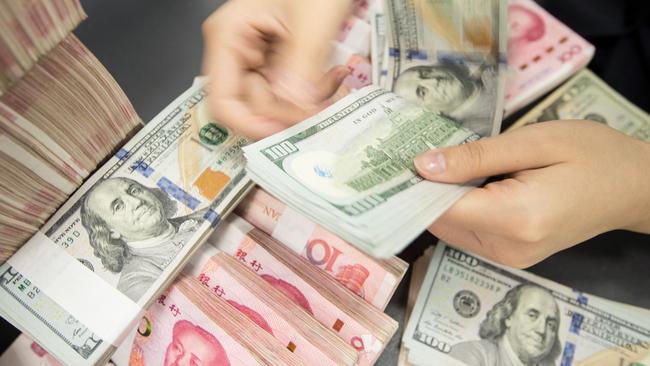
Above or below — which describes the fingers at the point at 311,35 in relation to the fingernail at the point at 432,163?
above

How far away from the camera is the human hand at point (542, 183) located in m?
0.56

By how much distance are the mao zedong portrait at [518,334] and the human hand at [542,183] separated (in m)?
0.18

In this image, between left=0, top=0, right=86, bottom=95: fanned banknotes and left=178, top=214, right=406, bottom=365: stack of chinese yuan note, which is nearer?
left=0, top=0, right=86, bottom=95: fanned banknotes

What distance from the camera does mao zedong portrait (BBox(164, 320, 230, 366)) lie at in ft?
2.16

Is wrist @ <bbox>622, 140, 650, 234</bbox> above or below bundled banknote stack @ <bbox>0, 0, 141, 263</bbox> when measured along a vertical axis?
above

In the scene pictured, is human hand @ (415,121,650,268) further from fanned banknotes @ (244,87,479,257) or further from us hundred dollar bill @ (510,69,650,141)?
us hundred dollar bill @ (510,69,650,141)

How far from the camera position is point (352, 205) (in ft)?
1.78

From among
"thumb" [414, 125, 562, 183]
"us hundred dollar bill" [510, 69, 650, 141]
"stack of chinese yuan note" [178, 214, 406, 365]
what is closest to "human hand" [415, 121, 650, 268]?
"thumb" [414, 125, 562, 183]

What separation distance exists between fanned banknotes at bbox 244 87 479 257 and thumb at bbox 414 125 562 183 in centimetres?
2

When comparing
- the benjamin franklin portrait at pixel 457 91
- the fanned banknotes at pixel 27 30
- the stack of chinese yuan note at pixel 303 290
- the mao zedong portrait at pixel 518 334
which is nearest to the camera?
the fanned banknotes at pixel 27 30

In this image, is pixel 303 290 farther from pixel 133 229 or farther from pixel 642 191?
→ pixel 642 191

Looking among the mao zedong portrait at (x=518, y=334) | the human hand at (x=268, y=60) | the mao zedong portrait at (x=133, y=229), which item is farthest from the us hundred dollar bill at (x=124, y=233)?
the mao zedong portrait at (x=518, y=334)

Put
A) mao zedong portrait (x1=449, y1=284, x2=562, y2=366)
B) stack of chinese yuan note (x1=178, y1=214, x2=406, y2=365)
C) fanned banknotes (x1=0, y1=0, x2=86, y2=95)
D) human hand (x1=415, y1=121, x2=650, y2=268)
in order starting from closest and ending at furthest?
1. fanned banknotes (x1=0, y1=0, x2=86, y2=95)
2. human hand (x1=415, y1=121, x2=650, y2=268)
3. stack of chinese yuan note (x1=178, y1=214, x2=406, y2=365)
4. mao zedong portrait (x1=449, y1=284, x2=562, y2=366)

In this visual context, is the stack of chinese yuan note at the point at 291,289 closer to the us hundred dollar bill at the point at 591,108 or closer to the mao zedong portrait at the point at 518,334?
the mao zedong portrait at the point at 518,334
